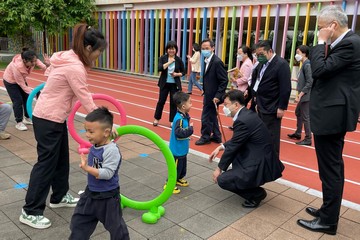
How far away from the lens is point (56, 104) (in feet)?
10.8

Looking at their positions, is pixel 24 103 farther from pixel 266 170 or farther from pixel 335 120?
pixel 335 120

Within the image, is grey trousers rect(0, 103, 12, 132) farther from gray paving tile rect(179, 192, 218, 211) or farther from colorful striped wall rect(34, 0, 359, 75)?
colorful striped wall rect(34, 0, 359, 75)

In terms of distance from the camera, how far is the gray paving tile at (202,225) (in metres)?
3.47

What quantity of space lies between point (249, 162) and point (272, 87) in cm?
156

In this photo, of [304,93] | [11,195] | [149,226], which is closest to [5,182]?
[11,195]

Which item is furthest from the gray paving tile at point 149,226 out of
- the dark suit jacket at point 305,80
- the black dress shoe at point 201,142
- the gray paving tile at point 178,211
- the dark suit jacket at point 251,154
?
the dark suit jacket at point 305,80

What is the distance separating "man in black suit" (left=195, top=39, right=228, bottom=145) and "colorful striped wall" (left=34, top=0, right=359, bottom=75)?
655 cm

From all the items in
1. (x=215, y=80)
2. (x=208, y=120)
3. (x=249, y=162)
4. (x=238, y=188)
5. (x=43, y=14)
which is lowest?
(x=238, y=188)

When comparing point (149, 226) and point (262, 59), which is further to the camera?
point (262, 59)

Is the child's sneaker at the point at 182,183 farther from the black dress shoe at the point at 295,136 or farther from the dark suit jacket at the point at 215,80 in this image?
the black dress shoe at the point at 295,136

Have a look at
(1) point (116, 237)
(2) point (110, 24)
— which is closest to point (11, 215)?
(1) point (116, 237)

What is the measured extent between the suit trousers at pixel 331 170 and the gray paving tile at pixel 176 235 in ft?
4.74

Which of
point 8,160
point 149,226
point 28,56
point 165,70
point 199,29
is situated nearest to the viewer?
point 149,226

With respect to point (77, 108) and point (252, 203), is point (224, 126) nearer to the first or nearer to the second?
point (77, 108)
